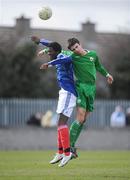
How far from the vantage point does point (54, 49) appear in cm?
2012

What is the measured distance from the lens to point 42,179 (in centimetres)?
1703

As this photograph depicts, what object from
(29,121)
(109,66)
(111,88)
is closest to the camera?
(29,121)

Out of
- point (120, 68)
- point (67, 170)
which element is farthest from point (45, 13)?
point (120, 68)

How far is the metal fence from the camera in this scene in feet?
141

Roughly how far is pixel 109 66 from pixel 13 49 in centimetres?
1154

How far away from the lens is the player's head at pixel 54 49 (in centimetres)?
2008

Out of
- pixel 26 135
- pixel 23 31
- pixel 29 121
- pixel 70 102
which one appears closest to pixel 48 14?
pixel 70 102

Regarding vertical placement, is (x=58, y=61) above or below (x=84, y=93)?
above

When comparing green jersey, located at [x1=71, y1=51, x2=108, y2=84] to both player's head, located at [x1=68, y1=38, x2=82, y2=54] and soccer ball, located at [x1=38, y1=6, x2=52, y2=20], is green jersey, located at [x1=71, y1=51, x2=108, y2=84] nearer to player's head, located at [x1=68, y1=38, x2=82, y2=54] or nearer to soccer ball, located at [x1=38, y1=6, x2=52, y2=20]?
player's head, located at [x1=68, y1=38, x2=82, y2=54]

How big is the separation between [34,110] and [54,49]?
23.5 m

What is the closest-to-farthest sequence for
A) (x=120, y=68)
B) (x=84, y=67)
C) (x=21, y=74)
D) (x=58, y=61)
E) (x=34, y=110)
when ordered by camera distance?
(x=58, y=61) < (x=84, y=67) < (x=34, y=110) < (x=21, y=74) < (x=120, y=68)

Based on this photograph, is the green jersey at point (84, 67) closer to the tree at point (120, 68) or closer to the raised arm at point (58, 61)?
the raised arm at point (58, 61)

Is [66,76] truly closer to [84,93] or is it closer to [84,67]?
[84,67]

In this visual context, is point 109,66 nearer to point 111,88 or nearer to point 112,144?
point 111,88
